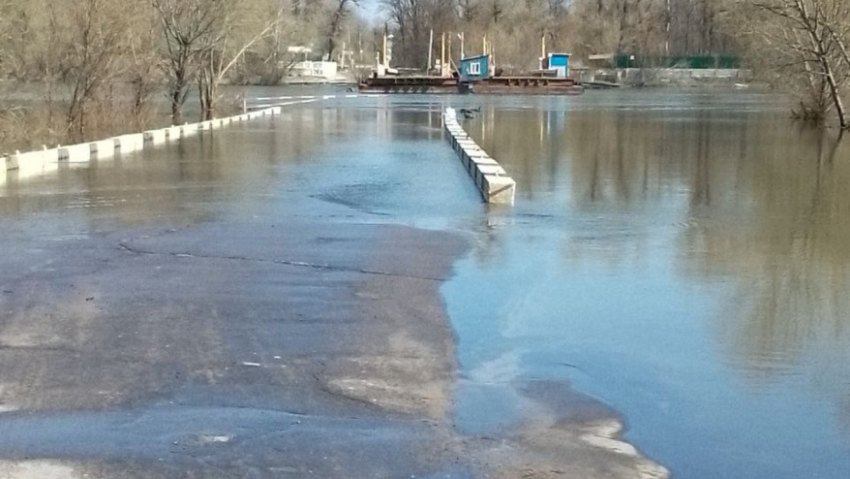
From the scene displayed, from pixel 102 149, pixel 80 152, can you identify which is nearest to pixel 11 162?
pixel 80 152

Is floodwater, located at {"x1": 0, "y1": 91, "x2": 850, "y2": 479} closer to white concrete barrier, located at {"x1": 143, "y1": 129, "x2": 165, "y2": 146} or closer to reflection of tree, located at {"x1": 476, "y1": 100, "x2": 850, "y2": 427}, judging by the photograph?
reflection of tree, located at {"x1": 476, "y1": 100, "x2": 850, "y2": 427}

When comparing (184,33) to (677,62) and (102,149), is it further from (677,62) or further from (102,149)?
(677,62)

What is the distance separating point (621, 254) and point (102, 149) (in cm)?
1582

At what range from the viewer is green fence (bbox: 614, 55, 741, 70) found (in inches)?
3905

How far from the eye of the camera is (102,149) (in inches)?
965

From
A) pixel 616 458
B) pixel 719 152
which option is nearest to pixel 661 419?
pixel 616 458

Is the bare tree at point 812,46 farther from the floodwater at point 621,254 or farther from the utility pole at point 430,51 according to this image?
the utility pole at point 430,51

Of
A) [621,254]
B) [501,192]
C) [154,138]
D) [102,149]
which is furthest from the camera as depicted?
[154,138]

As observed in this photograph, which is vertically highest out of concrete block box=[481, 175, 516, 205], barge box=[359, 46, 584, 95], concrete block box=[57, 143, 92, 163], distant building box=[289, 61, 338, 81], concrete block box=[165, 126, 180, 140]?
distant building box=[289, 61, 338, 81]

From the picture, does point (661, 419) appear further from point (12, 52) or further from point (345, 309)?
point (12, 52)

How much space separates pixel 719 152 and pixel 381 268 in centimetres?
1689

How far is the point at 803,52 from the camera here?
34406 mm

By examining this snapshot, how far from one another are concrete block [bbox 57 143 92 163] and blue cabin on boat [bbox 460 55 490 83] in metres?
64.0

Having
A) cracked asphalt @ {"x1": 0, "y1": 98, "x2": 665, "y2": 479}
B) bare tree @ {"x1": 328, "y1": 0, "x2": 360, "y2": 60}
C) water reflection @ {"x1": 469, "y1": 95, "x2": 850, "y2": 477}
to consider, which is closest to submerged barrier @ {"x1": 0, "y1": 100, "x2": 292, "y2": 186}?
cracked asphalt @ {"x1": 0, "y1": 98, "x2": 665, "y2": 479}
